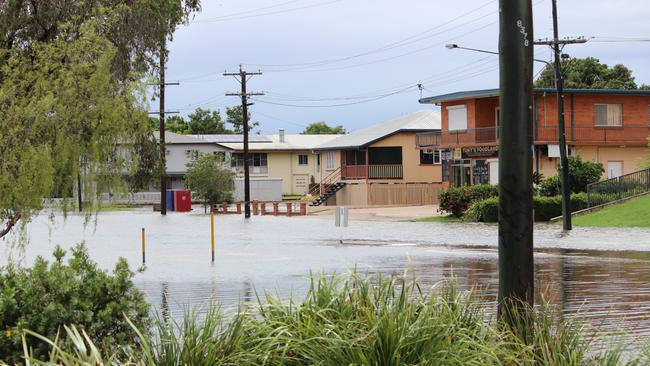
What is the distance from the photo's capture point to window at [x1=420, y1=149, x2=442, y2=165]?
78625mm

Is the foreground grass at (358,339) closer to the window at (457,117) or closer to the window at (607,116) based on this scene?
the window at (607,116)

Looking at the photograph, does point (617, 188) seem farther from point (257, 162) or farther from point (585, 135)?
point (257, 162)

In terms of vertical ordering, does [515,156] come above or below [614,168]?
below

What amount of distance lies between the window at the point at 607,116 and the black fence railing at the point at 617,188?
1476cm

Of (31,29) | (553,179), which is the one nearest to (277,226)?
(553,179)

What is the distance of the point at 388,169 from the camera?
79875 millimetres

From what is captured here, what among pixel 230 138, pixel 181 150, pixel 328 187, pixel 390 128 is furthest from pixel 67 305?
pixel 230 138

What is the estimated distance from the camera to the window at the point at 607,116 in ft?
208

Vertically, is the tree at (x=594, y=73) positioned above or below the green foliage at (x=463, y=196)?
above

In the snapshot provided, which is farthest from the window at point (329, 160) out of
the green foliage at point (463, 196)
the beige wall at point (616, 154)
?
the green foliage at point (463, 196)

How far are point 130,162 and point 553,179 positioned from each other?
32476mm

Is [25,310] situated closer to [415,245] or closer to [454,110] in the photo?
[415,245]

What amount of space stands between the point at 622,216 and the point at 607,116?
72.4ft

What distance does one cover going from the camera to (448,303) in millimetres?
7930
